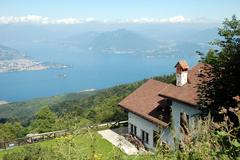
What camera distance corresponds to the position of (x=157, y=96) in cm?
2580

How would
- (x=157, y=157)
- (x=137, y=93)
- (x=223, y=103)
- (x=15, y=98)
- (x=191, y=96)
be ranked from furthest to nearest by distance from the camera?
(x=15, y=98), (x=137, y=93), (x=191, y=96), (x=223, y=103), (x=157, y=157)

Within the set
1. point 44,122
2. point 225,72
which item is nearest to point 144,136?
point 225,72

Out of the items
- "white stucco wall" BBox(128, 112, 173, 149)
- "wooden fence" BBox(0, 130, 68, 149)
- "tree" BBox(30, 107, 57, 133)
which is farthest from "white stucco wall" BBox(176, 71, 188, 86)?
"tree" BBox(30, 107, 57, 133)

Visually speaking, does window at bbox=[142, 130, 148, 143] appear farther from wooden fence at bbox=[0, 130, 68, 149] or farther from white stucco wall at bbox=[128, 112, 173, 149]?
wooden fence at bbox=[0, 130, 68, 149]

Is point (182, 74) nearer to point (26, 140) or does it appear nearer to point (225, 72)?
point (225, 72)

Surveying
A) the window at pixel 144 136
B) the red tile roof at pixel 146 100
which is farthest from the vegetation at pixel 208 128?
the red tile roof at pixel 146 100

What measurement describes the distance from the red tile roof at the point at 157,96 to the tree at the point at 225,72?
21.8 ft

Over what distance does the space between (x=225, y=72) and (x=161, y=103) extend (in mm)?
13109

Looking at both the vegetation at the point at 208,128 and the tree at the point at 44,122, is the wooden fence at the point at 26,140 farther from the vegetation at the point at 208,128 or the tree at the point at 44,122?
the tree at the point at 44,122

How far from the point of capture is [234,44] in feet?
37.5

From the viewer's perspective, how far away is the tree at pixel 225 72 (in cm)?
1121

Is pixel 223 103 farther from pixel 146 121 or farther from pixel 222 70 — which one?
pixel 146 121

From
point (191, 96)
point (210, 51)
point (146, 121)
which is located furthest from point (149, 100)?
point (210, 51)

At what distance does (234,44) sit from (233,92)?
1488 millimetres
